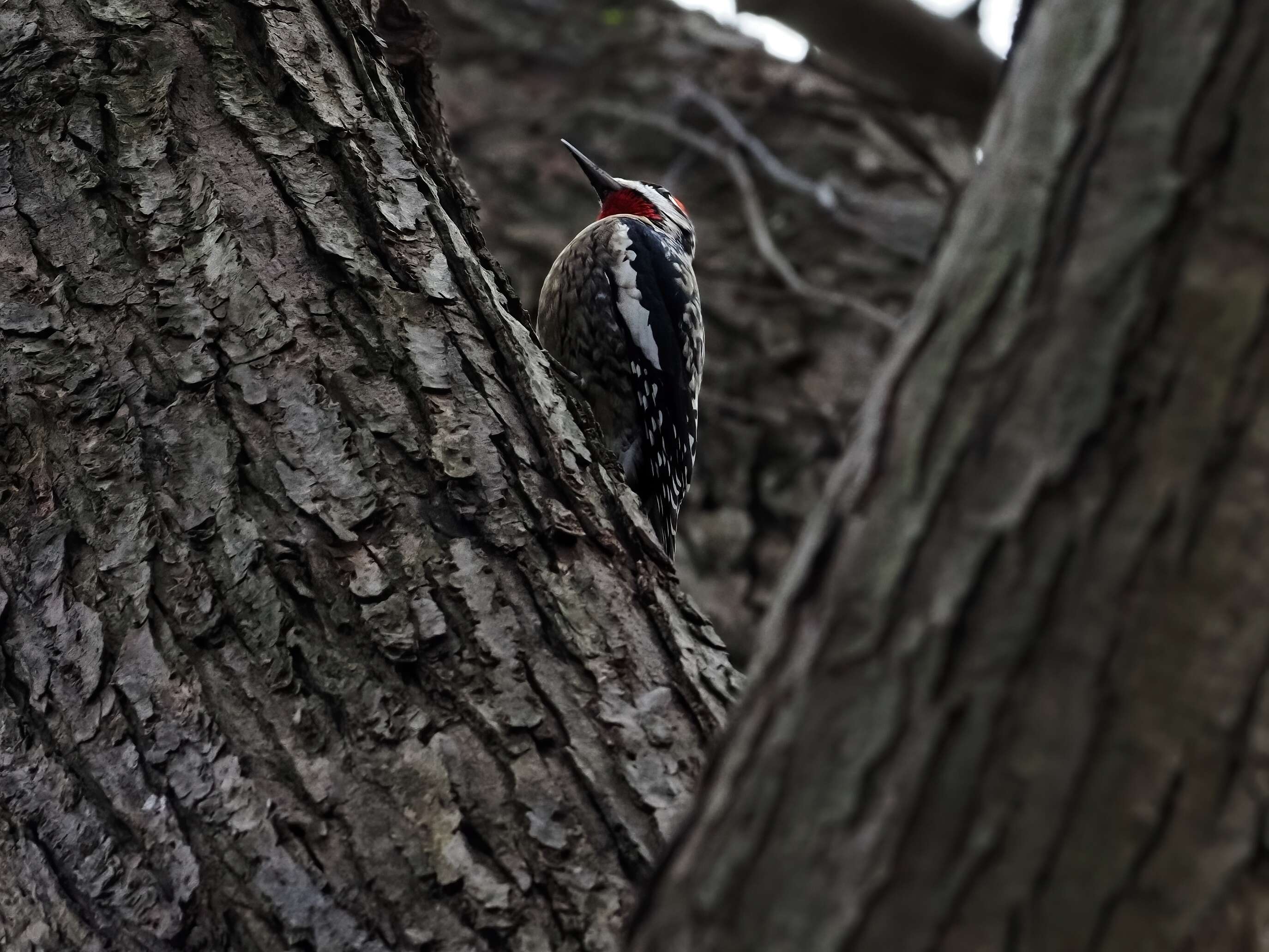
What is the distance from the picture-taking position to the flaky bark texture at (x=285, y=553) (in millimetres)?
1378

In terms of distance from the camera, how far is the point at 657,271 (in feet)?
11.7

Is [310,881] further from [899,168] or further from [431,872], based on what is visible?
[899,168]

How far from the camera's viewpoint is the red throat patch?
4086mm

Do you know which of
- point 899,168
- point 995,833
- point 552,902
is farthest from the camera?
point 899,168

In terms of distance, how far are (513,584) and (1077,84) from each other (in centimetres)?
89

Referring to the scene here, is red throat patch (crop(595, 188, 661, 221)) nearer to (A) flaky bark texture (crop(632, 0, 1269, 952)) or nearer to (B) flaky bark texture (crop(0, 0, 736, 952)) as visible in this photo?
(B) flaky bark texture (crop(0, 0, 736, 952))

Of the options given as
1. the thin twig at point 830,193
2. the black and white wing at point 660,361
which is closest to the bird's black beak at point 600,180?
the black and white wing at point 660,361

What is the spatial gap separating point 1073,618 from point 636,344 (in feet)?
8.57

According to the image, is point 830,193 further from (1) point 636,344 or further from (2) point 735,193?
(1) point 636,344

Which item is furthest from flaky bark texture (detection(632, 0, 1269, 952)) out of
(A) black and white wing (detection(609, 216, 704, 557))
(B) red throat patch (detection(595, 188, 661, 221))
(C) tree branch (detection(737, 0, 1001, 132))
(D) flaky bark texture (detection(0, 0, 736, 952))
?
(B) red throat patch (detection(595, 188, 661, 221))

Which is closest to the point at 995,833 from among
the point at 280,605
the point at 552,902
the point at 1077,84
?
the point at 1077,84

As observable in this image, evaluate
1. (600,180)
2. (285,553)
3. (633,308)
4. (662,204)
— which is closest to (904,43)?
(662,204)

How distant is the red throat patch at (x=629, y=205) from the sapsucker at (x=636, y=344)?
381 mm

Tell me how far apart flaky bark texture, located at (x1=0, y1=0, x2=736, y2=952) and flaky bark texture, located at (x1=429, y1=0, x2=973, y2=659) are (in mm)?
2531
